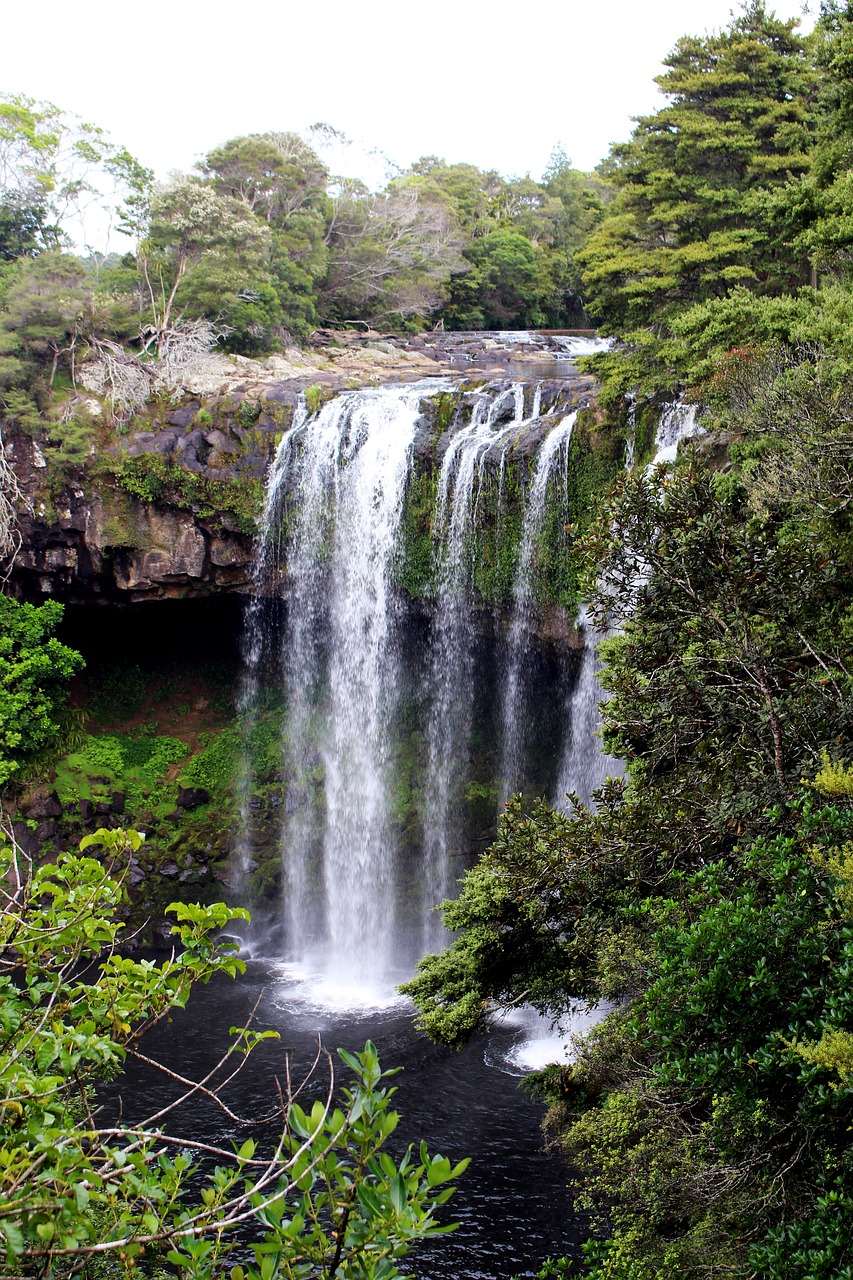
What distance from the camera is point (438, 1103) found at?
13.0 m

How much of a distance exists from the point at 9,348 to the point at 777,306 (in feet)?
51.5

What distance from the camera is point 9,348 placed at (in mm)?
20359

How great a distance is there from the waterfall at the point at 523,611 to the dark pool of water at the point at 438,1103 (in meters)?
5.41

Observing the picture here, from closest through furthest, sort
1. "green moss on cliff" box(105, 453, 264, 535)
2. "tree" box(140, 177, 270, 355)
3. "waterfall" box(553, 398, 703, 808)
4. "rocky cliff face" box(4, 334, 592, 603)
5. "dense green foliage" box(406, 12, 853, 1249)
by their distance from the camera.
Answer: "dense green foliage" box(406, 12, 853, 1249) → "waterfall" box(553, 398, 703, 808) → "rocky cliff face" box(4, 334, 592, 603) → "green moss on cliff" box(105, 453, 264, 535) → "tree" box(140, 177, 270, 355)

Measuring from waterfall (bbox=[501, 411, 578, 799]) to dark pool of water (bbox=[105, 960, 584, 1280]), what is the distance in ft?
17.7

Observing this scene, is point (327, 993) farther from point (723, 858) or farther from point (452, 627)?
point (723, 858)

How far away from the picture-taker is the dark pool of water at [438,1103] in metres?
10.2

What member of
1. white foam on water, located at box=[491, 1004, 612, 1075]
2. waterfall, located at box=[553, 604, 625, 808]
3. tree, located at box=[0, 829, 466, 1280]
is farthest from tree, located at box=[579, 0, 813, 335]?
tree, located at box=[0, 829, 466, 1280]

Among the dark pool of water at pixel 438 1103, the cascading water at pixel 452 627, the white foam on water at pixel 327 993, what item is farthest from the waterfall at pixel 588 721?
the white foam on water at pixel 327 993

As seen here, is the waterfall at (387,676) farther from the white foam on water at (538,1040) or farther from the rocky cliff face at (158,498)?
the white foam on water at (538,1040)

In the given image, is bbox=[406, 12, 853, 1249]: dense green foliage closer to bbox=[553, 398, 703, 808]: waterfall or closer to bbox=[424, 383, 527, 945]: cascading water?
bbox=[553, 398, 703, 808]: waterfall

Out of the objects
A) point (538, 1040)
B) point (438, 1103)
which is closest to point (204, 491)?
point (538, 1040)

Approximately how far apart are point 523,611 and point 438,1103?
8756 millimetres

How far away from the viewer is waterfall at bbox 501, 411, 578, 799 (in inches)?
687
